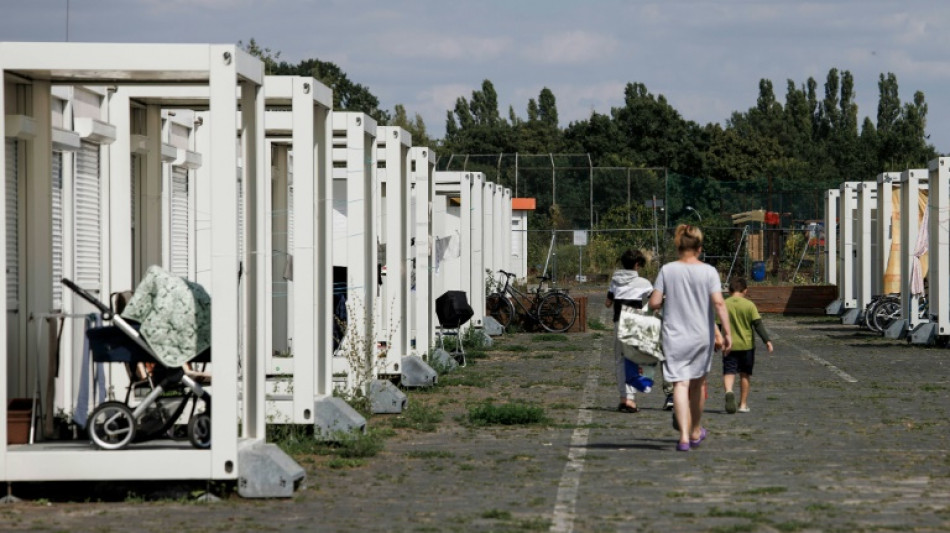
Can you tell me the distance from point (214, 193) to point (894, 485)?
4.41 meters

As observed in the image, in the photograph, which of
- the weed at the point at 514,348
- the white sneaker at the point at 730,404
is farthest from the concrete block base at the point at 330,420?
the weed at the point at 514,348

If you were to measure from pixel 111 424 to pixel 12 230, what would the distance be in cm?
203

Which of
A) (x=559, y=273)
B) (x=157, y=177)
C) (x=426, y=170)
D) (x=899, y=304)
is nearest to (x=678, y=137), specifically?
(x=559, y=273)

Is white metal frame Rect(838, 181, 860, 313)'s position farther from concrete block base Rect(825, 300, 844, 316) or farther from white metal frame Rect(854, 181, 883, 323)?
white metal frame Rect(854, 181, 883, 323)

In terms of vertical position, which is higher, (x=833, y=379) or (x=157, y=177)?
(x=157, y=177)

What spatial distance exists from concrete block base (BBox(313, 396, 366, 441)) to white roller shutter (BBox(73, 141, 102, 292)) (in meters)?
2.12

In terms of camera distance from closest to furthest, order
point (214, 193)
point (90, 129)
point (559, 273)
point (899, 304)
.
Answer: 1. point (214, 193)
2. point (90, 129)
3. point (899, 304)
4. point (559, 273)

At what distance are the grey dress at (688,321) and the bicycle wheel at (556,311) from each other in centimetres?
1797

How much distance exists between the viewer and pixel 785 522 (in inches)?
327

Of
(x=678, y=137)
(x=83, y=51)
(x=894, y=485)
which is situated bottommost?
(x=894, y=485)

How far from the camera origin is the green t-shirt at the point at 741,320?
48.1ft

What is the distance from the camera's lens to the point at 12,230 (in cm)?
1090

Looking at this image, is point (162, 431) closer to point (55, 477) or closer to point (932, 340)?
point (55, 477)

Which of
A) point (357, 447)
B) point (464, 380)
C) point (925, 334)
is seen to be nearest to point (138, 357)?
point (357, 447)
